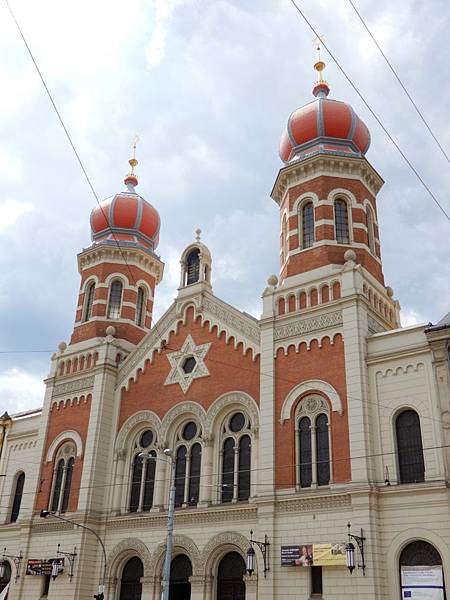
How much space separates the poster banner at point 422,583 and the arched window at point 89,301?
900 inches

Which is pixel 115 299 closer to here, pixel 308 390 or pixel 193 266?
pixel 193 266

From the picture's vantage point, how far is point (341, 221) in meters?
30.0

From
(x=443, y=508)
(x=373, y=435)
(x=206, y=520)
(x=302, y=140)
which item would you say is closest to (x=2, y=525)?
(x=206, y=520)

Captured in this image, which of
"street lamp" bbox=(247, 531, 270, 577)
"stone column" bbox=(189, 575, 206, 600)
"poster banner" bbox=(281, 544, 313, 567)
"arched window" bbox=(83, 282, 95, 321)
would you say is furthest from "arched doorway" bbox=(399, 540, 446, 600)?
"arched window" bbox=(83, 282, 95, 321)

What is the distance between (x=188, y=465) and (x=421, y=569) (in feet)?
37.0

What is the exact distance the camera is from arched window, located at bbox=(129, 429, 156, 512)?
29.5m

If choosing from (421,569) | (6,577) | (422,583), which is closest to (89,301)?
(6,577)

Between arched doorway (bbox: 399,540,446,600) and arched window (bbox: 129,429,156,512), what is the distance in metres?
12.3

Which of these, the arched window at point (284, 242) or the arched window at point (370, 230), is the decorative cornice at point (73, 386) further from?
the arched window at point (370, 230)

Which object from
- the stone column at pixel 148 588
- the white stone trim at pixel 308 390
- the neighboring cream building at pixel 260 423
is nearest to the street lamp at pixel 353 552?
Answer: the neighboring cream building at pixel 260 423

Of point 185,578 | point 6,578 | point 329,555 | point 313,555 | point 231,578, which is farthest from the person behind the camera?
point 6,578

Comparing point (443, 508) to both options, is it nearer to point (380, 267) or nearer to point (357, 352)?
point (357, 352)

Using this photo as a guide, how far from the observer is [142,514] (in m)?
28.5

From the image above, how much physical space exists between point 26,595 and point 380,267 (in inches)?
896
